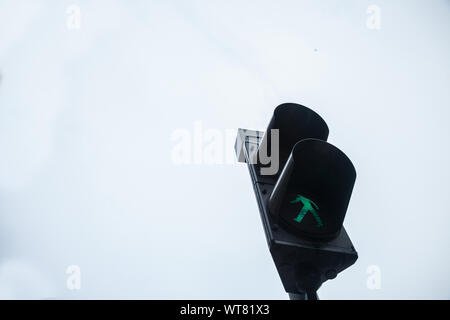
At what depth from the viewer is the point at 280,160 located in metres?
2.63

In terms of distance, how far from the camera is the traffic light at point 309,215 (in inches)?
72.1

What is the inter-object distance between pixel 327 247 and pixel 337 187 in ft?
1.33

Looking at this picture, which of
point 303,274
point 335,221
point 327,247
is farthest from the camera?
point 335,221

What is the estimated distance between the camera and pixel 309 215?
2062 millimetres

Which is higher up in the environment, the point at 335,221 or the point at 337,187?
the point at 337,187

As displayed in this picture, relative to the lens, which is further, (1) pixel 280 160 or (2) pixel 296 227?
(1) pixel 280 160

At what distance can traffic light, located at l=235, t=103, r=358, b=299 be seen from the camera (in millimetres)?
1832

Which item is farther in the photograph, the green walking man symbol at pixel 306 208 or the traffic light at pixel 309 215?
the green walking man symbol at pixel 306 208

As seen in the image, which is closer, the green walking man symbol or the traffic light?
the traffic light
